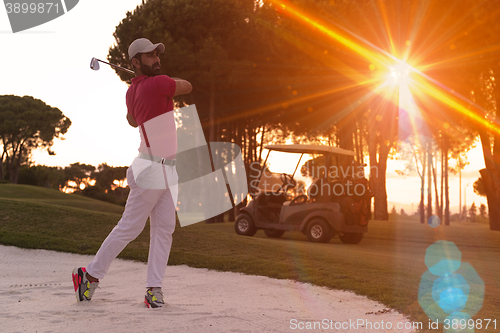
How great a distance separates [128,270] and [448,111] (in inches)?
616

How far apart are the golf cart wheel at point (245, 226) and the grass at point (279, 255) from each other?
10.9 ft

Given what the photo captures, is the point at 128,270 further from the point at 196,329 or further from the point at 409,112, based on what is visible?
the point at 409,112

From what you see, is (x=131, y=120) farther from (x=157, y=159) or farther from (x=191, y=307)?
(x=191, y=307)

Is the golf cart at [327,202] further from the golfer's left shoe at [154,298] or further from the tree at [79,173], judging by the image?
the tree at [79,173]

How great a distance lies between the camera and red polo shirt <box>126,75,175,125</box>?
137 inches

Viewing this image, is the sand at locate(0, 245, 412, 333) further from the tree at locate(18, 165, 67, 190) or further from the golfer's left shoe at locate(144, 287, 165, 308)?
the tree at locate(18, 165, 67, 190)

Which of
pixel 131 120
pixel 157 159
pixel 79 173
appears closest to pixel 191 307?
pixel 157 159

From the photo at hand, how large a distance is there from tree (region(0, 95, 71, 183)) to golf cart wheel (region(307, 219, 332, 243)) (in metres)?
35.8

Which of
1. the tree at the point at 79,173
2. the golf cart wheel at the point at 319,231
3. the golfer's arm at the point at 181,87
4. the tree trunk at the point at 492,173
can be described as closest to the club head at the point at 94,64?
the golfer's arm at the point at 181,87

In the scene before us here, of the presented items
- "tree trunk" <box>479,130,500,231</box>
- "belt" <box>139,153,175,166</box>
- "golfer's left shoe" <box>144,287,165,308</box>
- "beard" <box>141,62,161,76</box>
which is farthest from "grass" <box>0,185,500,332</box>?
"tree trunk" <box>479,130,500,231</box>

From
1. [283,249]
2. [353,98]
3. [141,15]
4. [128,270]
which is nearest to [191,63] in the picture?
[141,15]

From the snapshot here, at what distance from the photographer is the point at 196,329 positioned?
9.77ft

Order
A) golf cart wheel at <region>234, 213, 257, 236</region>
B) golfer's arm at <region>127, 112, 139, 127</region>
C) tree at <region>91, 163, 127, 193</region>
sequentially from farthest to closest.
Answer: tree at <region>91, 163, 127, 193</region> < golf cart wheel at <region>234, 213, 257, 236</region> < golfer's arm at <region>127, 112, 139, 127</region>

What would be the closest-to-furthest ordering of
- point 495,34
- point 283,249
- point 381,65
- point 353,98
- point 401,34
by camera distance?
1. point 283,249
2. point 495,34
3. point 401,34
4. point 381,65
5. point 353,98
